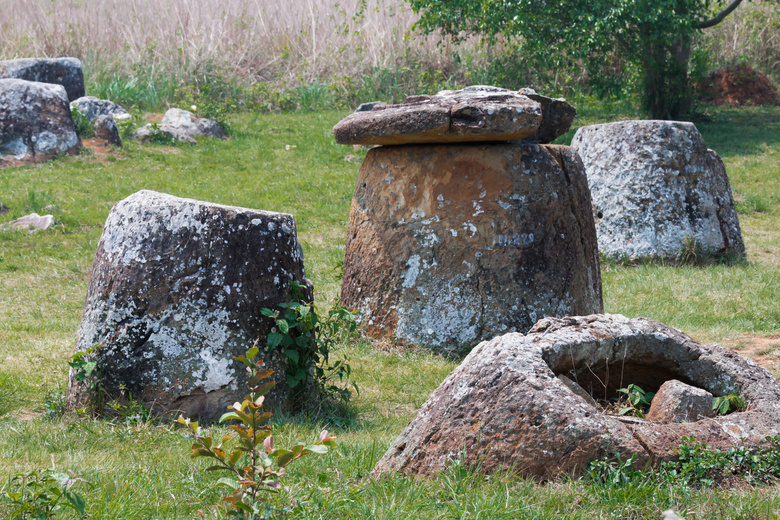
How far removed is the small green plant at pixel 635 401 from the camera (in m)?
3.18

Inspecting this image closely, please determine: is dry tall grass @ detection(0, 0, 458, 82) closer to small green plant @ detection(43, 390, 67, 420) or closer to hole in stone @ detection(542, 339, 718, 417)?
small green plant @ detection(43, 390, 67, 420)

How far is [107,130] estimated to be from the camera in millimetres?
12602

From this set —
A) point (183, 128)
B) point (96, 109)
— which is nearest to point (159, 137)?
point (183, 128)

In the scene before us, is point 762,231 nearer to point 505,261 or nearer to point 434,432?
point 505,261

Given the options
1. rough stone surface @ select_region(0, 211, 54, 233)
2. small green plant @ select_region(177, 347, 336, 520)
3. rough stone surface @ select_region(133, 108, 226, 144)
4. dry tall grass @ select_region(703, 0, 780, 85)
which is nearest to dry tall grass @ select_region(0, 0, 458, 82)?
rough stone surface @ select_region(133, 108, 226, 144)

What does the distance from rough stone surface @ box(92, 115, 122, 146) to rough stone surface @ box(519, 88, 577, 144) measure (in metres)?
8.52

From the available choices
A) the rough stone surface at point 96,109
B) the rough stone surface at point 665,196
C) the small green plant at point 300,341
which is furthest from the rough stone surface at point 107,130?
the small green plant at point 300,341

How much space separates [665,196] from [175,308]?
20.4ft

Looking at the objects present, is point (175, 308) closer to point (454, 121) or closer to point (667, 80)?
point (454, 121)

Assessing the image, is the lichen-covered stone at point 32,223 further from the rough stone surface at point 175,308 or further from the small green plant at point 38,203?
the rough stone surface at point 175,308

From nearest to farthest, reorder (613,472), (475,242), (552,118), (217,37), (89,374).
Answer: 1. (613,472)
2. (89,374)
3. (475,242)
4. (552,118)
5. (217,37)

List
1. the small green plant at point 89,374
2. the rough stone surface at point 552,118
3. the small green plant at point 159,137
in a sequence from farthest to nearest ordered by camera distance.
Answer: the small green plant at point 159,137
the rough stone surface at point 552,118
the small green plant at point 89,374

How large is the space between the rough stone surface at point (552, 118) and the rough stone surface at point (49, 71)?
11.0 meters

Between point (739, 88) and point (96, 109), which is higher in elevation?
point (739, 88)
